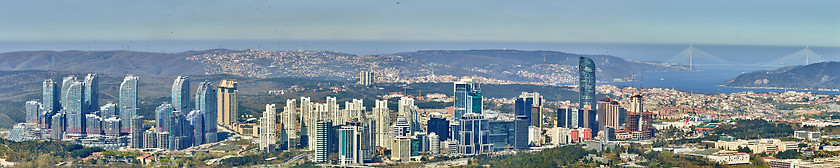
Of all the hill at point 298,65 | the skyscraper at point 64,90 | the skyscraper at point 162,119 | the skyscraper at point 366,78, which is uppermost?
the hill at point 298,65

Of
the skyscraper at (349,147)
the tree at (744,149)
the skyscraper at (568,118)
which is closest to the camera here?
the skyscraper at (349,147)

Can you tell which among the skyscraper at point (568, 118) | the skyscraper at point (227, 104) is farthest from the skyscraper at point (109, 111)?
the skyscraper at point (568, 118)

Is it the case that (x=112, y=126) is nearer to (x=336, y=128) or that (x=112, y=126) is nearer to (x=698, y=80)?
(x=336, y=128)

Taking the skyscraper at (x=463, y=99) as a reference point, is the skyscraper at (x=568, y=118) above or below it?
below

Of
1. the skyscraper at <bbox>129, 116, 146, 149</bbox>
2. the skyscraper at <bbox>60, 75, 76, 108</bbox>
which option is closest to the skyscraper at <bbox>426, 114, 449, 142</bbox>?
the skyscraper at <bbox>129, 116, 146, 149</bbox>

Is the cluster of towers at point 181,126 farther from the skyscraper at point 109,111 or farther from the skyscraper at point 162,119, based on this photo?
the skyscraper at point 109,111

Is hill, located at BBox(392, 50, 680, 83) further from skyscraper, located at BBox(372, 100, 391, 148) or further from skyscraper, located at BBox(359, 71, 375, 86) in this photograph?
skyscraper, located at BBox(372, 100, 391, 148)

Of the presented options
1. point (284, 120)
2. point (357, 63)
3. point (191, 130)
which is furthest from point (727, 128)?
point (357, 63)
